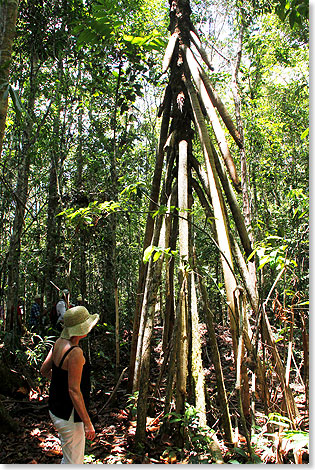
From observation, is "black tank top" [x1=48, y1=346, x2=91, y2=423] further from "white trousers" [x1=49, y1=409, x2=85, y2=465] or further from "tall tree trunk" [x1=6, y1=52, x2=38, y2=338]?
"tall tree trunk" [x1=6, y1=52, x2=38, y2=338]

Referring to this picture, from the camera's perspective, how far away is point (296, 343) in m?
6.34

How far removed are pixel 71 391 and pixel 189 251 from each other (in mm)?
1644

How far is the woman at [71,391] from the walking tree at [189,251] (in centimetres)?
59

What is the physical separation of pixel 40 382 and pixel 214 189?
11.3 feet

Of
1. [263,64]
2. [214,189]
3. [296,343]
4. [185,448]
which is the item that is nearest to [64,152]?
[214,189]

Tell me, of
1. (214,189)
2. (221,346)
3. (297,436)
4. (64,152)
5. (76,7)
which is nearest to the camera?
(297,436)

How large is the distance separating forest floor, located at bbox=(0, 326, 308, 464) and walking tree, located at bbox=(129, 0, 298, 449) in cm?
19

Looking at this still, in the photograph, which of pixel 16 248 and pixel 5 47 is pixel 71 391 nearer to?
pixel 5 47

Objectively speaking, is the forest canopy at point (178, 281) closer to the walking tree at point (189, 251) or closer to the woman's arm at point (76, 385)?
the walking tree at point (189, 251)

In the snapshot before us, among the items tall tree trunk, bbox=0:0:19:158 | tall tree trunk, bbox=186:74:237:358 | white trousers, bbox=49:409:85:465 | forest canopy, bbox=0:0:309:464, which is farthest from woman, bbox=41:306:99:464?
tall tree trunk, bbox=0:0:19:158

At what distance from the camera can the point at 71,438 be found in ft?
7.42

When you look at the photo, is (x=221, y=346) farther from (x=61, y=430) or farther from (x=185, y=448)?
(x=61, y=430)

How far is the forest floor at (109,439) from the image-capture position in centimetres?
251

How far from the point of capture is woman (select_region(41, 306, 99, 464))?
2.21 metres
